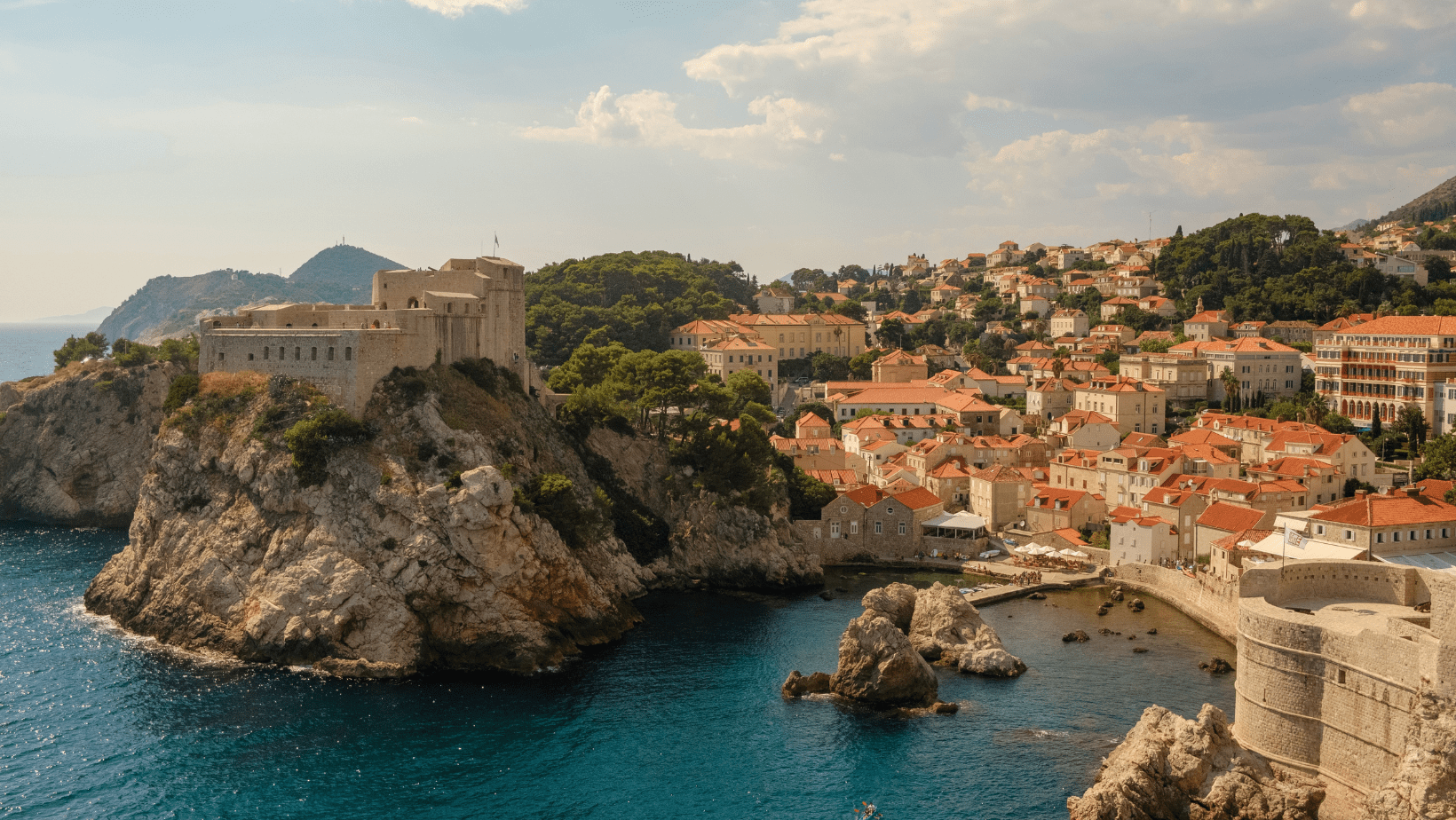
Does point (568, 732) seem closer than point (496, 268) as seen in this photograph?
Yes

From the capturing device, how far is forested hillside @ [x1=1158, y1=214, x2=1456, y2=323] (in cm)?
9756

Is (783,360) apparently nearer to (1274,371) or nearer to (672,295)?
(672,295)

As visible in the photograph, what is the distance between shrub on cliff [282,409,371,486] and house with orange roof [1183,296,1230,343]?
76252 mm

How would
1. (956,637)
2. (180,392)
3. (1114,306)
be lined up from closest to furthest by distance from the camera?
(956,637)
(180,392)
(1114,306)

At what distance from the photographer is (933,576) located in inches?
2238

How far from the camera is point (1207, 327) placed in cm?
9912

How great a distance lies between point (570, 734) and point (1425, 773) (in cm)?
2328

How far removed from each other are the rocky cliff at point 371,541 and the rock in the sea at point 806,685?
9.21 m

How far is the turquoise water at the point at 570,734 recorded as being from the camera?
30875mm

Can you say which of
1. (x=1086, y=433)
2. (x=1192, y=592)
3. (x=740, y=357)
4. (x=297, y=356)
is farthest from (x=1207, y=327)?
(x=297, y=356)

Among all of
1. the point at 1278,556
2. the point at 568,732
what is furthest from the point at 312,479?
the point at 1278,556

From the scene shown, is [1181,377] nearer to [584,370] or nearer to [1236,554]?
[1236,554]

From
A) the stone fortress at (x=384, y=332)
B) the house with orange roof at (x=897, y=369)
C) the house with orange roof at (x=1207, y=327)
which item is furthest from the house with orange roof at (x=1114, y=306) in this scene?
the stone fortress at (x=384, y=332)

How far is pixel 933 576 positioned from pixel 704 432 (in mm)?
14178
